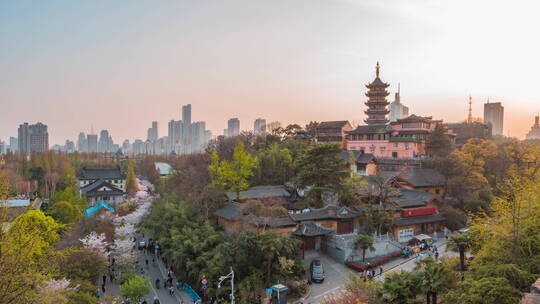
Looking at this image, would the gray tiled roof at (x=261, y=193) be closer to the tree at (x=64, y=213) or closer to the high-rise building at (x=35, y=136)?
the tree at (x=64, y=213)

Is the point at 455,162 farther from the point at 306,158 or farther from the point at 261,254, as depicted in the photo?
the point at 261,254

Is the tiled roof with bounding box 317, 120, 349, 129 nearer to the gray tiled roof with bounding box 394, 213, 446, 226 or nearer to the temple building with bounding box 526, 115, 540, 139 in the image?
the gray tiled roof with bounding box 394, 213, 446, 226

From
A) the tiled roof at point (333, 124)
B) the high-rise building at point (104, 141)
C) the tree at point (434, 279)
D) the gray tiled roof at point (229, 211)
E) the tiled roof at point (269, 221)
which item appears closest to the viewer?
the tree at point (434, 279)

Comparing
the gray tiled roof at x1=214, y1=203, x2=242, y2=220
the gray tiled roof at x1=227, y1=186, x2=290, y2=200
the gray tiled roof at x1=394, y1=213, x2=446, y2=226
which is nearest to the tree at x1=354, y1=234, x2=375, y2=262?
the gray tiled roof at x1=394, y1=213, x2=446, y2=226

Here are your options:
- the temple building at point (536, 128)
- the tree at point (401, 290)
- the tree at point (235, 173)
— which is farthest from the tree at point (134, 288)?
the temple building at point (536, 128)

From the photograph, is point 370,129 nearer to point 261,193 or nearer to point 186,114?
point 261,193

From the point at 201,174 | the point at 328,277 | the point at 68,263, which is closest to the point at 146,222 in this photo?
the point at 201,174

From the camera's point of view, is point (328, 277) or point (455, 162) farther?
point (455, 162)
